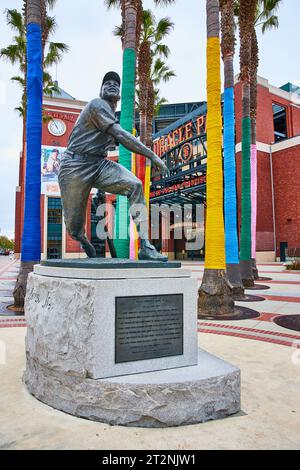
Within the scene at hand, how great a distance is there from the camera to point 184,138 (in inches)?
1237

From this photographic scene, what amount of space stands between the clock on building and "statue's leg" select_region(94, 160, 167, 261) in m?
37.0

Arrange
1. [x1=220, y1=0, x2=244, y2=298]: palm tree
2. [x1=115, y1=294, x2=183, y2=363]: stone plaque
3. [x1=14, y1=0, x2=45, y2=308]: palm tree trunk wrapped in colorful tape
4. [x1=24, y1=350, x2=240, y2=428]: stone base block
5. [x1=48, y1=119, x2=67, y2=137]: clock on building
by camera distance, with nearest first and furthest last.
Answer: [x1=24, y1=350, x2=240, y2=428]: stone base block < [x1=115, y1=294, x2=183, y2=363]: stone plaque < [x1=14, y1=0, x2=45, y2=308]: palm tree trunk wrapped in colorful tape < [x1=220, y1=0, x2=244, y2=298]: palm tree < [x1=48, y1=119, x2=67, y2=137]: clock on building

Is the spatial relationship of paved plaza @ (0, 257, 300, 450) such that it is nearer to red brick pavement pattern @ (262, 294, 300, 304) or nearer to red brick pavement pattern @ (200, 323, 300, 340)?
red brick pavement pattern @ (200, 323, 300, 340)

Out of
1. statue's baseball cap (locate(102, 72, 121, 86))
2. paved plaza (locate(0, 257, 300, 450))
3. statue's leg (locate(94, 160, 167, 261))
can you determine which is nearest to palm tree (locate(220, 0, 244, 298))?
paved plaza (locate(0, 257, 300, 450))

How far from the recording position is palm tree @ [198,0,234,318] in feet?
26.9

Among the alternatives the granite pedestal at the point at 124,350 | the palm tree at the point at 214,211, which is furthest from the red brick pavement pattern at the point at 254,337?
the granite pedestal at the point at 124,350

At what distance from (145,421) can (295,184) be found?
99.4 ft

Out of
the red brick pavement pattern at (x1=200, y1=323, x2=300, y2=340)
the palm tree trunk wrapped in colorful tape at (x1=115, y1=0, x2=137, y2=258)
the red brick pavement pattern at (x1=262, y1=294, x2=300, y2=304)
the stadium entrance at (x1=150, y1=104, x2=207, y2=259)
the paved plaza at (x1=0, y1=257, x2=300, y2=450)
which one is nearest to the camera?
the paved plaza at (x1=0, y1=257, x2=300, y2=450)

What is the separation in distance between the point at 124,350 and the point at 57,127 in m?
39.1

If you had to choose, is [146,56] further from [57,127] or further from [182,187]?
[57,127]

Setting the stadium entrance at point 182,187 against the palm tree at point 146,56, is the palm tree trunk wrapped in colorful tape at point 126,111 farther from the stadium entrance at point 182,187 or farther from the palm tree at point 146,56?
the stadium entrance at point 182,187

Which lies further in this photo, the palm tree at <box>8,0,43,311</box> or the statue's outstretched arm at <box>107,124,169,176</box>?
the palm tree at <box>8,0,43,311</box>
